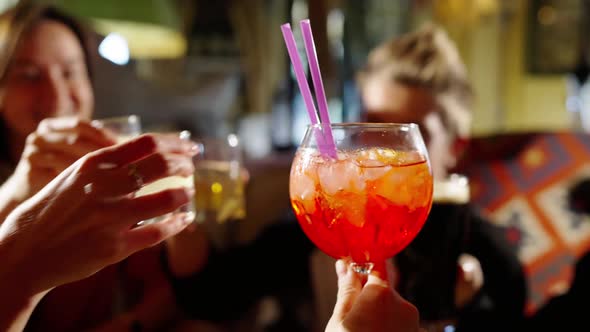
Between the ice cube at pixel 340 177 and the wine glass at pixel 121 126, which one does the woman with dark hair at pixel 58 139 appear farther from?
the ice cube at pixel 340 177

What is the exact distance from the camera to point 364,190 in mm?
562

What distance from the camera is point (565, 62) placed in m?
4.43

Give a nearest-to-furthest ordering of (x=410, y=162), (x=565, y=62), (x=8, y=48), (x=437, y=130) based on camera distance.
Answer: (x=410, y=162) < (x=8, y=48) < (x=437, y=130) < (x=565, y=62)

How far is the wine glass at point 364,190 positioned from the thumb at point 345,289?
0.01 metres

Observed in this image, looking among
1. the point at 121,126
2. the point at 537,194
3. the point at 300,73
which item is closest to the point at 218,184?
the point at 121,126

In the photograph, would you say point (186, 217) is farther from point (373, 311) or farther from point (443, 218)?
point (443, 218)

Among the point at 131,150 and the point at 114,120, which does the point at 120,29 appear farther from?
the point at 131,150

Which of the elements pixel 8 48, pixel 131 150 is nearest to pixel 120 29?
pixel 8 48


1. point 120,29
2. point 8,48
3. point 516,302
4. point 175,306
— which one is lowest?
point 516,302

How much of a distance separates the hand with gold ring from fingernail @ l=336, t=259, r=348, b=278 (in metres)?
0.24

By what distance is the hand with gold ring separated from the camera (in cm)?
46

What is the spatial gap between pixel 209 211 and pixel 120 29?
1477mm

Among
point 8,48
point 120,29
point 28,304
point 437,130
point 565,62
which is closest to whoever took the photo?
point 28,304

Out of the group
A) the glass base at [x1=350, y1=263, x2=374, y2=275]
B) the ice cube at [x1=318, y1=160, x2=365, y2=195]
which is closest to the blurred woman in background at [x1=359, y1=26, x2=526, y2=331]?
the glass base at [x1=350, y1=263, x2=374, y2=275]
